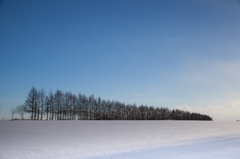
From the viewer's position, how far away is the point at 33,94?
6131 cm

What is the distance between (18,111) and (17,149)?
225ft

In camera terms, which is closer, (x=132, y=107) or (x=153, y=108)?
(x=132, y=107)

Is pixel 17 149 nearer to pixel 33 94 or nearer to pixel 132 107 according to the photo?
pixel 33 94

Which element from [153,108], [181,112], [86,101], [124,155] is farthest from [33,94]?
[181,112]

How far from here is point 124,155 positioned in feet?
27.1

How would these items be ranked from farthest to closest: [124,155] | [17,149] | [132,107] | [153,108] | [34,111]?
[153,108], [132,107], [34,111], [17,149], [124,155]

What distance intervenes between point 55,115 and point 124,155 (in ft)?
214

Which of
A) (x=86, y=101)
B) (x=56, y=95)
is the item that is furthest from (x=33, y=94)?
(x=86, y=101)

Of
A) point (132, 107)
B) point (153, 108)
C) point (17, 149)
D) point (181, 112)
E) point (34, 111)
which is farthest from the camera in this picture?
point (181, 112)

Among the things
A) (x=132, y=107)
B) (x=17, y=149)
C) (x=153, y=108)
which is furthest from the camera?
(x=153, y=108)

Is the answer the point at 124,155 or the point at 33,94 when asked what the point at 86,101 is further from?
the point at 124,155

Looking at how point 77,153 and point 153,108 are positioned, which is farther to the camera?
point 153,108

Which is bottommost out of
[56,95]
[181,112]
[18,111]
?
[181,112]

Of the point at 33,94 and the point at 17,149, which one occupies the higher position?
the point at 33,94
